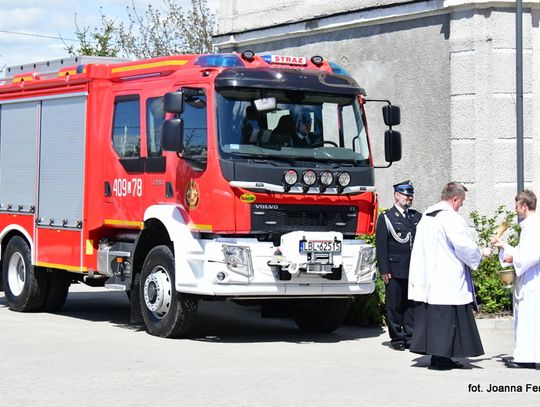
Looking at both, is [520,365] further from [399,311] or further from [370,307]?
[370,307]

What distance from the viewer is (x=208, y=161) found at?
538 inches

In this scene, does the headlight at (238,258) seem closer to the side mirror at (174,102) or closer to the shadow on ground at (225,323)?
the shadow on ground at (225,323)

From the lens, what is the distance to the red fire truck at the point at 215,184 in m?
13.6

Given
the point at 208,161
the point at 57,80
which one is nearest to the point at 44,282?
the point at 57,80

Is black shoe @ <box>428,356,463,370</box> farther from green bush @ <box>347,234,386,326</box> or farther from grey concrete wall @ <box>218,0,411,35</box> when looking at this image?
grey concrete wall @ <box>218,0,411,35</box>

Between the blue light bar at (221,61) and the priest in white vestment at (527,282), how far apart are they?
3.71 metres

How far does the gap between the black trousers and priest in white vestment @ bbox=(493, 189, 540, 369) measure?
5.59 ft

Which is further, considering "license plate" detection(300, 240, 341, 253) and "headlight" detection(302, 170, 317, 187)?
"headlight" detection(302, 170, 317, 187)

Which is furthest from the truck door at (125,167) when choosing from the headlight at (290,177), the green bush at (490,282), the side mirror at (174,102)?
the green bush at (490,282)

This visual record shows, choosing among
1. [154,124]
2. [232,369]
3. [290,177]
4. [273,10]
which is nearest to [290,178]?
[290,177]

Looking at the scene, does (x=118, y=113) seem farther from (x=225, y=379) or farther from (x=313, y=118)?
(x=225, y=379)

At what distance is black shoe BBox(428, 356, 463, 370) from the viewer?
39.5ft

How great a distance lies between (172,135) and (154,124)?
1.06m

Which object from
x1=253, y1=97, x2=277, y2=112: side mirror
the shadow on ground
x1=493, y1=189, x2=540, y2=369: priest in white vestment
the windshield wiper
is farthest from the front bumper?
x1=493, y1=189, x2=540, y2=369: priest in white vestment
